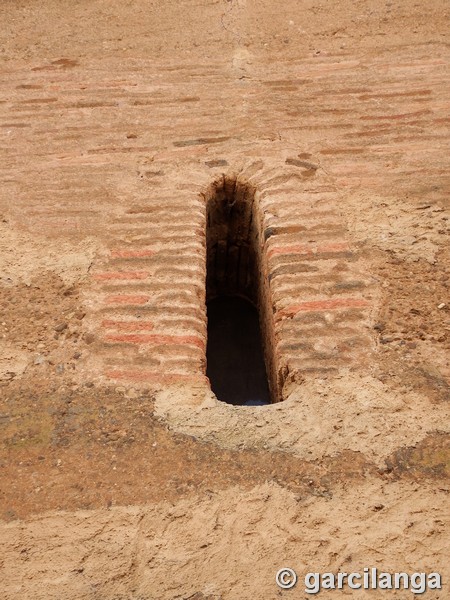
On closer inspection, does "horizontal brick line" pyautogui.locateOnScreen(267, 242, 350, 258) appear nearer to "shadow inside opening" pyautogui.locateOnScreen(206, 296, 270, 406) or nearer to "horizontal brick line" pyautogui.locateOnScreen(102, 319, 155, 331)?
"horizontal brick line" pyautogui.locateOnScreen(102, 319, 155, 331)

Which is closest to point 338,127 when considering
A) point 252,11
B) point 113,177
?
point 113,177

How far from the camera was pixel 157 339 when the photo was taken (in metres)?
2.13

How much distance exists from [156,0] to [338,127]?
1836 mm

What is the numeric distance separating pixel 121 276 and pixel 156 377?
0.51 m

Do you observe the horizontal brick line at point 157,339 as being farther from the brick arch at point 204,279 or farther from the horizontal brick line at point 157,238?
the horizontal brick line at point 157,238

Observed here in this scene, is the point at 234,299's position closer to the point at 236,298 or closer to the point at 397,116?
the point at 236,298

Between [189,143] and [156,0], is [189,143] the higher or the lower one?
the lower one

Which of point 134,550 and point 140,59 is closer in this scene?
point 134,550

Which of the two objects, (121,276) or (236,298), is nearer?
(121,276)

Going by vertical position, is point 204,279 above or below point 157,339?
above

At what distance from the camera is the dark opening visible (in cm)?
288

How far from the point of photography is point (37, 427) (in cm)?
191

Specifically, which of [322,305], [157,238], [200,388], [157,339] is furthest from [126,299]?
[322,305]

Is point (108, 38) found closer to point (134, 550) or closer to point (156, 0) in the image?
point (156, 0)
